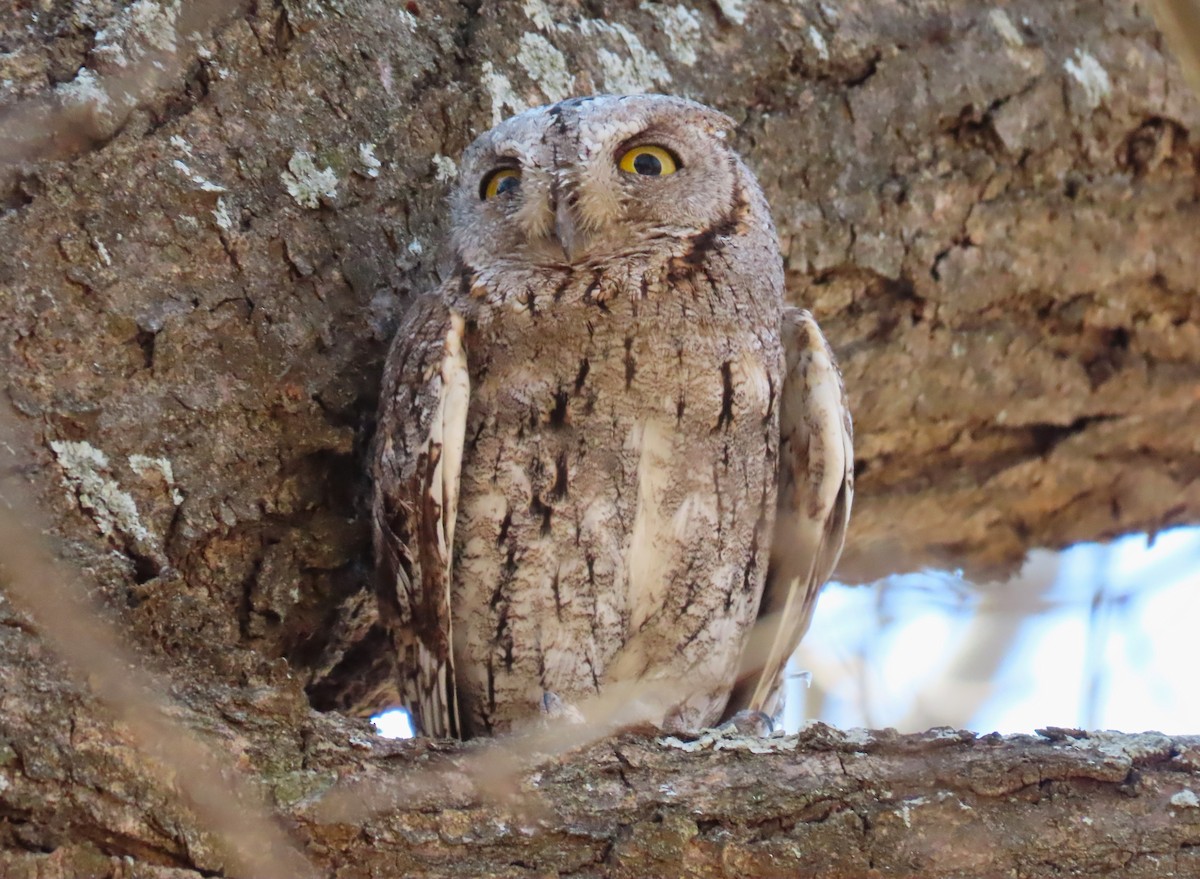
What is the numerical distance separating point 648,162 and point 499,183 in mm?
283

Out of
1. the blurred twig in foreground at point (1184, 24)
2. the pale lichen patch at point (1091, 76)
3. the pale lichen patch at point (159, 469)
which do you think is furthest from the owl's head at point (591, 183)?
the pale lichen patch at point (1091, 76)

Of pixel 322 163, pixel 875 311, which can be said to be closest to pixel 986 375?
pixel 875 311

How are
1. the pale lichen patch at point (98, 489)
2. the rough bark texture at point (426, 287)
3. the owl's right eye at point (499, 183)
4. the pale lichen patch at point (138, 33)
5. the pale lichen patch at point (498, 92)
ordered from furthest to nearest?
the pale lichen patch at point (498, 92) → the owl's right eye at point (499, 183) → the pale lichen patch at point (138, 33) → the pale lichen patch at point (98, 489) → the rough bark texture at point (426, 287)

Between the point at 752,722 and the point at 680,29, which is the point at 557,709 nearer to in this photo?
the point at 752,722

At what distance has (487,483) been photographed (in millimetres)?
2141

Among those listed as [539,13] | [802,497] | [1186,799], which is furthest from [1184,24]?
[539,13]

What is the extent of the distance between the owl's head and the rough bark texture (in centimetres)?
17

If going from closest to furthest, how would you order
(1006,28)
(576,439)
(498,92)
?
(576,439) < (498,92) < (1006,28)

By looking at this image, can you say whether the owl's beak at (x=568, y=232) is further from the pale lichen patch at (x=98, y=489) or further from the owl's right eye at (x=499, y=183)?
the pale lichen patch at (x=98, y=489)

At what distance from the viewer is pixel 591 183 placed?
2.20 metres

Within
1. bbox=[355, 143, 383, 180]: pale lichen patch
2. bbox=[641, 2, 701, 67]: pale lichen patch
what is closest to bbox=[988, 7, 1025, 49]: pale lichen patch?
bbox=[641, 2, 701, 67]: pale lichen patch

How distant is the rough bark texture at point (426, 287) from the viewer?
145 centimetres

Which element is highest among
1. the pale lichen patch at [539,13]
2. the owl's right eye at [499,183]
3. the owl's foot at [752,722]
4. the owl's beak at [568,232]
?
the pale lichen patch at [539,13]

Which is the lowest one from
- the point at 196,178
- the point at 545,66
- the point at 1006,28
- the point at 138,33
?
the point at 196,178
